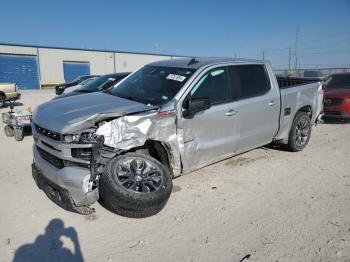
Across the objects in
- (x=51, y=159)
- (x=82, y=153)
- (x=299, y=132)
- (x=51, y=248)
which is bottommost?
(x=51, y=248)

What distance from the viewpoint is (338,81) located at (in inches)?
446

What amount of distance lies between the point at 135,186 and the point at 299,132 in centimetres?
410

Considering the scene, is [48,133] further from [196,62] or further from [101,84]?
[101,84]

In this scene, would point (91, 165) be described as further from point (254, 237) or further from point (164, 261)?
point (254, 237)

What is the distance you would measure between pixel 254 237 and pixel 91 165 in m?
1.97

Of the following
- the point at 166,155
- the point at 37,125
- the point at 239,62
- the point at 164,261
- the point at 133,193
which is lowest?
the point at 164,261

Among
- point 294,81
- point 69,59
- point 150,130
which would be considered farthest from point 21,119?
point 69,59

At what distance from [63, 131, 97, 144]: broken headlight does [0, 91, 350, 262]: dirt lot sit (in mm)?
998

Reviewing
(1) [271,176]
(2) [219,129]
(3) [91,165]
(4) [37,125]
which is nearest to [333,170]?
(1) [271,176]

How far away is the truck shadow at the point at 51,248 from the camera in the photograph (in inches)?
122

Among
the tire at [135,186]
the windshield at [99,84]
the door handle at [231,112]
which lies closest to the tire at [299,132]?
the door handle at [231,112]

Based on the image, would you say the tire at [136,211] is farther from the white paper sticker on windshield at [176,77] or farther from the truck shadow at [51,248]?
the white paper sticker on windshield at [176,77]

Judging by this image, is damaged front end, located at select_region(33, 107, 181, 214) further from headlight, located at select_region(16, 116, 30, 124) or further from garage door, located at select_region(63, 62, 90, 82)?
garage door, located at select_region(63, 62, 90, 82)

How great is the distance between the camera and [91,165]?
3535mm
